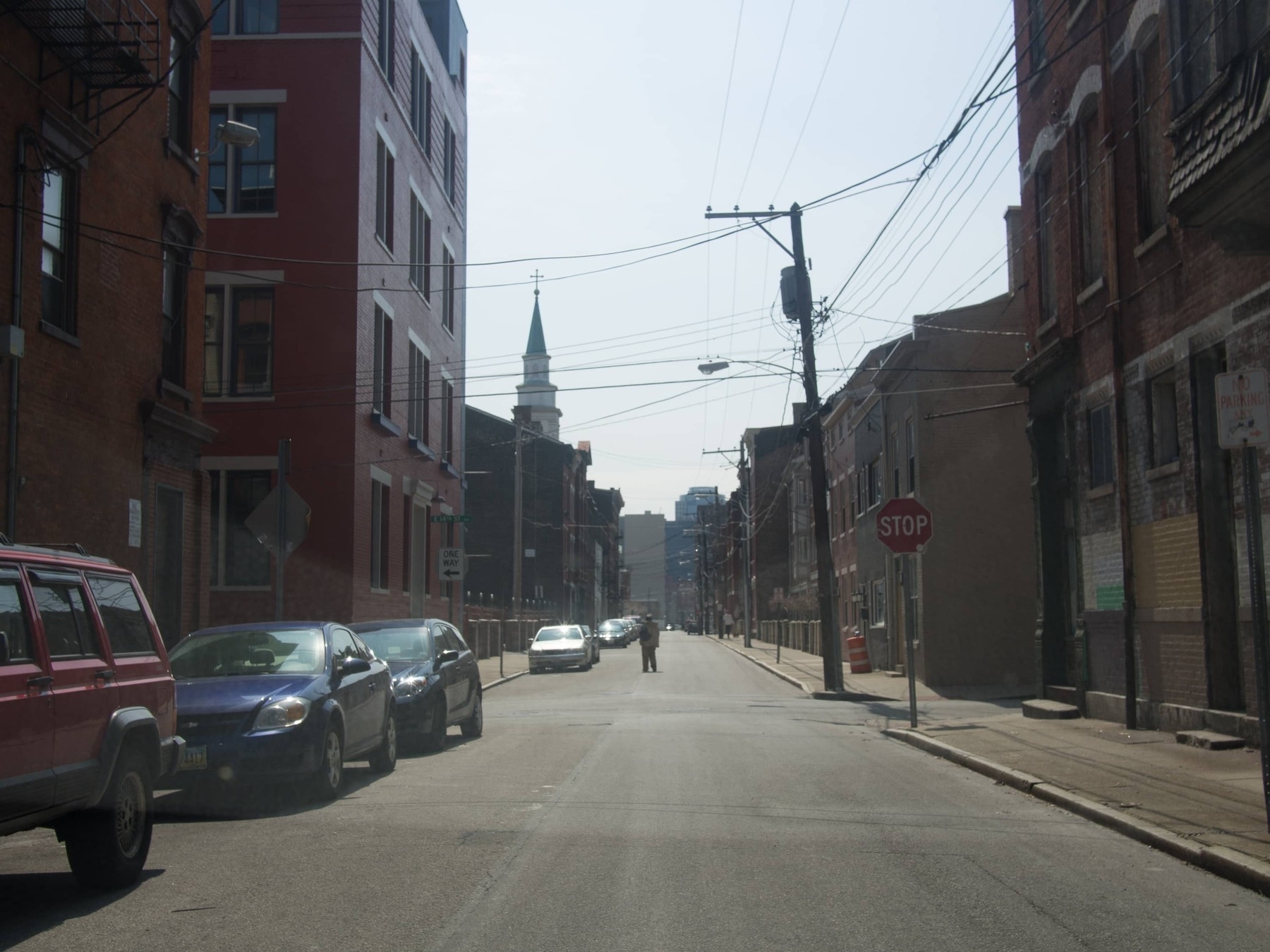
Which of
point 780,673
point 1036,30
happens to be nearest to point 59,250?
point 1036,30

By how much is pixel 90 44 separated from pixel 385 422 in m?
14.3

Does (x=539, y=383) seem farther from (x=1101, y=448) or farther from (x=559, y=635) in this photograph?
(x=1101, y=448)

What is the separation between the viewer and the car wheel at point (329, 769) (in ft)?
35.1

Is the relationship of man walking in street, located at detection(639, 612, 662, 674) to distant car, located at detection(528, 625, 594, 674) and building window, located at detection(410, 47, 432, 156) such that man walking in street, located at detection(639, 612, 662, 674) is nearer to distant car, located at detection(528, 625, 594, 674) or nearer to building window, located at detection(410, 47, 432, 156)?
distant car, located at detection(528, 625, 594, 674)

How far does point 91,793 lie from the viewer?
7.01m

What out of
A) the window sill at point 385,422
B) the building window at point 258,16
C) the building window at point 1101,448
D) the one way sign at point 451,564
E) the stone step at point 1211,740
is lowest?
the stone step at point 1211,740

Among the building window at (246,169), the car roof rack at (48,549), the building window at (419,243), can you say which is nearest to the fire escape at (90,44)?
the car roof rack at (48,549)

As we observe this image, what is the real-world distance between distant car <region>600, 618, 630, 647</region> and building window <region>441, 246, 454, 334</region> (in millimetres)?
31297

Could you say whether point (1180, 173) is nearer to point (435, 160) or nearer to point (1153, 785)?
point (1153, 785)

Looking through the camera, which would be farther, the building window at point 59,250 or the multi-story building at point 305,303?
the multi-story building at point 305,303

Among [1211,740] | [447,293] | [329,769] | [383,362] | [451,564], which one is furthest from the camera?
[447,293]

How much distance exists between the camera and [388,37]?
30.4 meters

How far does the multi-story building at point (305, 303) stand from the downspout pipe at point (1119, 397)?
50.6 feet

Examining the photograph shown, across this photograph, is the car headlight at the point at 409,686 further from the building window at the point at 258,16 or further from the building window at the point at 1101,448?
the building window at the point at 258,16
